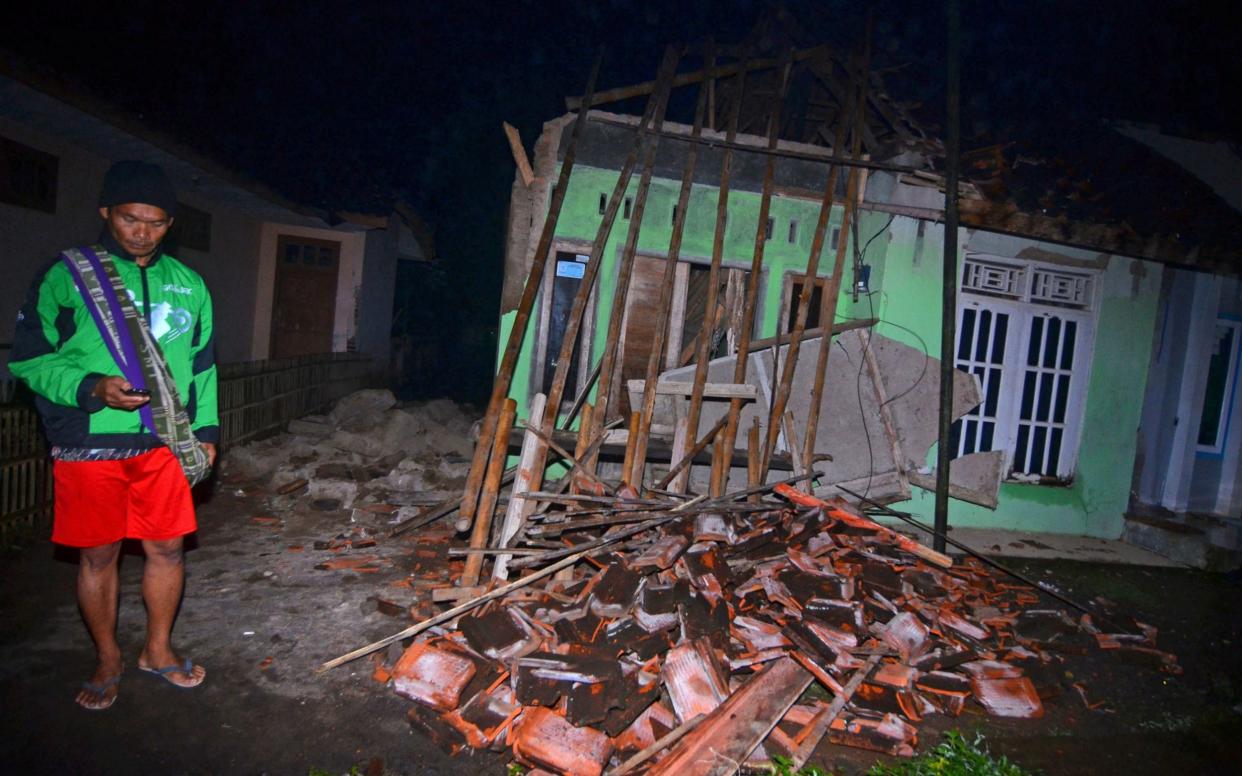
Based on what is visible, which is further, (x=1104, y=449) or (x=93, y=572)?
(x=1104, y=449)

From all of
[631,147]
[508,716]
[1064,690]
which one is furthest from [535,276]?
[1064,690]

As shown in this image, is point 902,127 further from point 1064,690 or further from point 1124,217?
point 1064,690

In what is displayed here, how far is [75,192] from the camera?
778 centimetres

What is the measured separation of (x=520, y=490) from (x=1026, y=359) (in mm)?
5919

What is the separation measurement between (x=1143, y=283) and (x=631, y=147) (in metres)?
5.89

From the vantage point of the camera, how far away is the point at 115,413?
277cm

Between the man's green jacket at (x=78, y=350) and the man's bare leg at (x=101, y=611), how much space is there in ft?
1.74

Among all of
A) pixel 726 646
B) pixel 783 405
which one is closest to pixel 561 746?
pixel 726 646

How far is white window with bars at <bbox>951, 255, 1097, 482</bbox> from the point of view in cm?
700

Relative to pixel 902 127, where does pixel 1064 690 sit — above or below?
below

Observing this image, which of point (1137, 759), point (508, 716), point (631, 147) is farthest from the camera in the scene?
point (631, 147)

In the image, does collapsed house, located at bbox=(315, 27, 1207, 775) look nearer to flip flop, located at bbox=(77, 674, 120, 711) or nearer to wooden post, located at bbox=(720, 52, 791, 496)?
wooden post, located at bbox=(720, 52, 791, 496)

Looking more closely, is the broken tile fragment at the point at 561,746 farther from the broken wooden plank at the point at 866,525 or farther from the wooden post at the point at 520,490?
the broken wooden plank at the point at 866,525

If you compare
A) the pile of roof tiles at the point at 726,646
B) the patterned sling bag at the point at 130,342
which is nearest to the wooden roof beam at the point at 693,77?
the pile of roof tiles at the point at 726,646
